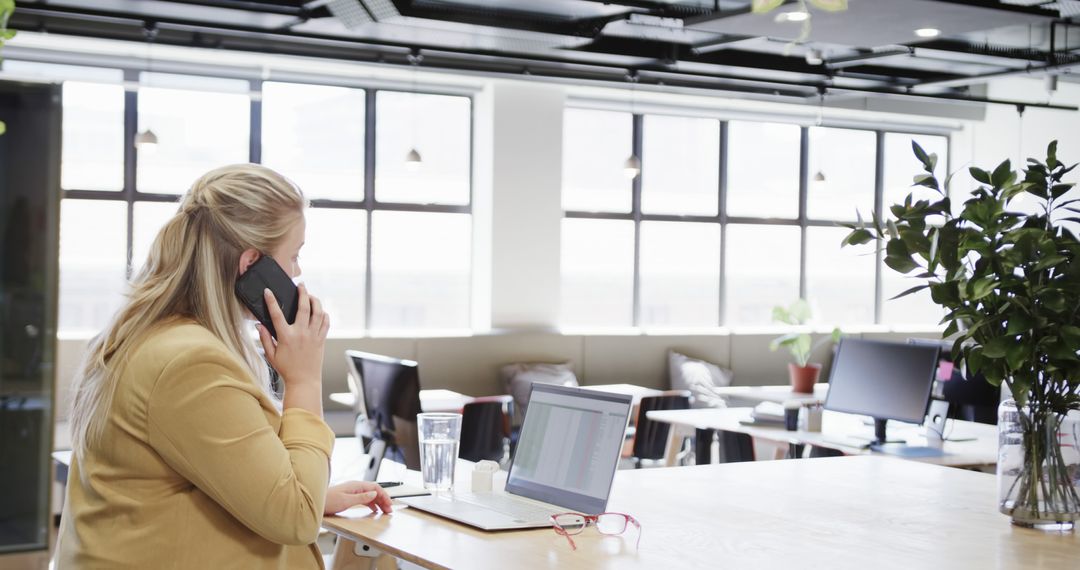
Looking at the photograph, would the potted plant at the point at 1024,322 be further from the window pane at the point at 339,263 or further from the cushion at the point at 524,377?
the window pane at the point at 339,263

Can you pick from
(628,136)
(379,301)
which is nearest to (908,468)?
(379,301)

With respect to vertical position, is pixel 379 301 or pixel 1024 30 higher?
pixel 1024 30

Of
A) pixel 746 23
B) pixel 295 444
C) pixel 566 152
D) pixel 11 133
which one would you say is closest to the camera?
pixel 295 444

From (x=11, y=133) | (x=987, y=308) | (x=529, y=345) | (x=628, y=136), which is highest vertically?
(x=628, y=136)

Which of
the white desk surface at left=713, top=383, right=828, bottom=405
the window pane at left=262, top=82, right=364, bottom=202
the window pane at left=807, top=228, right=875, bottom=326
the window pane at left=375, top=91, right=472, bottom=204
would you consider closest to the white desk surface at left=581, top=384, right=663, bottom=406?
the white desk surface at left=713, top=383, right=828, bottom=405

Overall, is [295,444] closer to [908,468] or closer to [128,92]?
[908,468]

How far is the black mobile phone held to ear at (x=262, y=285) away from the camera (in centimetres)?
188

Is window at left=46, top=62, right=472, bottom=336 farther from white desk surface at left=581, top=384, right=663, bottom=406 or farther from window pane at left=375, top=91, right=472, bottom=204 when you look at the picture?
white desk surface at left=581, top=384, right=663, bottom=406

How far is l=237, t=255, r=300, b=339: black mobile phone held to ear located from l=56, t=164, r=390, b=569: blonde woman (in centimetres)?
2

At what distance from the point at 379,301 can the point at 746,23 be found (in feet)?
12.8

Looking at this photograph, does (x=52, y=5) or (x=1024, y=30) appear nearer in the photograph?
(x=52, y=5)

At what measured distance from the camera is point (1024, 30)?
823 cm

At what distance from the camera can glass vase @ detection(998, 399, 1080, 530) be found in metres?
2.36

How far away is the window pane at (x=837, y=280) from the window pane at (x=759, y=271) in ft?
0.70
